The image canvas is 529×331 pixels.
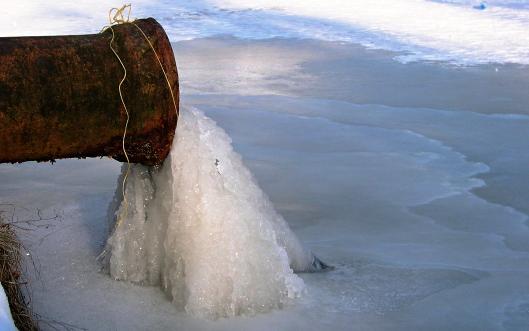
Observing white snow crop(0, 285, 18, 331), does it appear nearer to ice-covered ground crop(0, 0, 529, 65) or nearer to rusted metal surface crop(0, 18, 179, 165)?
rusted metal surface crop(0, 18, 179, 165)

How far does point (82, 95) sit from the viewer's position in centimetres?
257

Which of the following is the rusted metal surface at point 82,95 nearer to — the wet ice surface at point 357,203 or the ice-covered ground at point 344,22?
the wet ice surface at point 357,203

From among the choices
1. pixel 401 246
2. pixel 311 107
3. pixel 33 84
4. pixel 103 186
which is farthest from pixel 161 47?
pixel 311 107

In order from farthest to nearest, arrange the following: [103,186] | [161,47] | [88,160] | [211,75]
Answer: [211,75] → [88,160] → [103,186] → [161,47]

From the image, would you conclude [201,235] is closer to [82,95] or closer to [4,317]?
[82,95]

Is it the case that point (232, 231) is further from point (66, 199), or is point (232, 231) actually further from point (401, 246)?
point (66, 199)

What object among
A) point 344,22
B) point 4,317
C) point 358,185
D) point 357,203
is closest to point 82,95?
point 4,317

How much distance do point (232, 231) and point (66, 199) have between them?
4.50ft

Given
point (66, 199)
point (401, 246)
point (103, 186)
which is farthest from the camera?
point (103, 186)

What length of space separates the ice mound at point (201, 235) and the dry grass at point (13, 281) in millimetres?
422

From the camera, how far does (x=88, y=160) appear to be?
471 cm

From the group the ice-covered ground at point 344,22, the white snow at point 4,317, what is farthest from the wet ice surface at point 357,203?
the ice-covered ground at point 344,22

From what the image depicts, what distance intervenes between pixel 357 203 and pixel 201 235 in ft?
4.49

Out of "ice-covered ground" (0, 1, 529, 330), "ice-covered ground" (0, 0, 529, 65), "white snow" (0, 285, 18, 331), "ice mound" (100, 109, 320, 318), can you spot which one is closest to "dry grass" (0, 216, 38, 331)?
"ice-covered ground" (0, 1, 529, 330)
